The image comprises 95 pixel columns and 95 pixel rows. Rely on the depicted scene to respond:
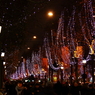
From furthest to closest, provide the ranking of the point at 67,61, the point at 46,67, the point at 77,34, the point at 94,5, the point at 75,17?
1. the point at 46,67
2. the point at 67,61
3. the point at 77,34
4. the point at 75,17
5. the point at 94,5

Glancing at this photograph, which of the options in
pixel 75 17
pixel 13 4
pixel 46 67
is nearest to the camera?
pixel 13 4

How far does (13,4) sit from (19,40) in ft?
26.6

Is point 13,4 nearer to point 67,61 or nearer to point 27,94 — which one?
point 27,94

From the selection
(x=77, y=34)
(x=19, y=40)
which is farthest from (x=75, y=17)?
(x=19, y=40)

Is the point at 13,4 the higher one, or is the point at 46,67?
the point at 13,4

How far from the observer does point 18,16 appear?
20000 mm

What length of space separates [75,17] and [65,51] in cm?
627

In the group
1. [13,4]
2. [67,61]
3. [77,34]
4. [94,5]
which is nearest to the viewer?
[13,4]

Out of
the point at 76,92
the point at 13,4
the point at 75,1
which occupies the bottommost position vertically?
the point at 76,92

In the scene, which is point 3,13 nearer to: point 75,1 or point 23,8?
point 23,8

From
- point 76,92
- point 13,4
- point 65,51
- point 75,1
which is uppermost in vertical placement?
point 75,1

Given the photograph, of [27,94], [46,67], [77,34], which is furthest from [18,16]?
[46,67]

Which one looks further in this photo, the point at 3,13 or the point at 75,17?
the point at 75,17

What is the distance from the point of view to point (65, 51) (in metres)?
38.1
